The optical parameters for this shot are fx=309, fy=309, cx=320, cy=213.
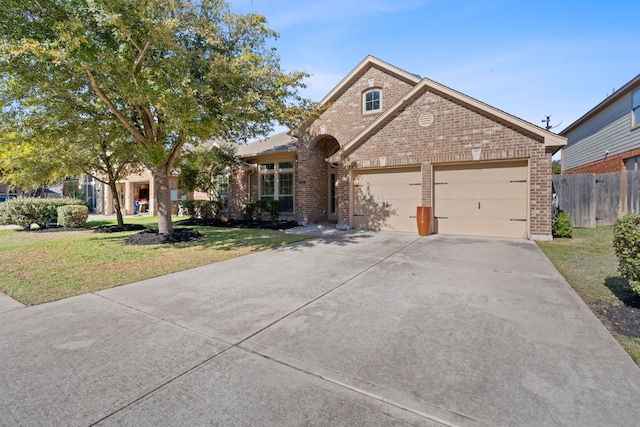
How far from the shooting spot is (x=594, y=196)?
12.1 meters

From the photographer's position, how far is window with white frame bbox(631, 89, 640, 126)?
42.7 feet

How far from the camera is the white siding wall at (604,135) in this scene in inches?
539

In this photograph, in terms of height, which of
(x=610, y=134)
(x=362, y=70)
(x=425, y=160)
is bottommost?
(x=425, y=160)

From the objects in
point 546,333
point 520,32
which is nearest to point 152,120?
point 546,333

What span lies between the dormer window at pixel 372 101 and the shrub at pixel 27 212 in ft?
47.9

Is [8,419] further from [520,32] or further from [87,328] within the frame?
[520,32]

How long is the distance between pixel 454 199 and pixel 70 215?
1549cm

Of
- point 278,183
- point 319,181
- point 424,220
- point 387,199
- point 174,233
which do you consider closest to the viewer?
point 174,233

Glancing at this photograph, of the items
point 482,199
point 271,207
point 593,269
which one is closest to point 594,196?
point 482,199

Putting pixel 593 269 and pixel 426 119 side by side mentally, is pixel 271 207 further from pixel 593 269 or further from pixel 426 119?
pixel 593 269

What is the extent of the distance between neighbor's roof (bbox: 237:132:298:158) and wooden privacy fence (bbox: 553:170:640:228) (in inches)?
453

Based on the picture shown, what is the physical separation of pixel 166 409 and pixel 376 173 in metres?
10.7

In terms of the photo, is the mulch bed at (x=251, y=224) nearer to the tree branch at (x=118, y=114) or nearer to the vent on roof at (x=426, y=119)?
the tree branch at (x=118, y=114)

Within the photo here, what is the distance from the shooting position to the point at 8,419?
2.09m
